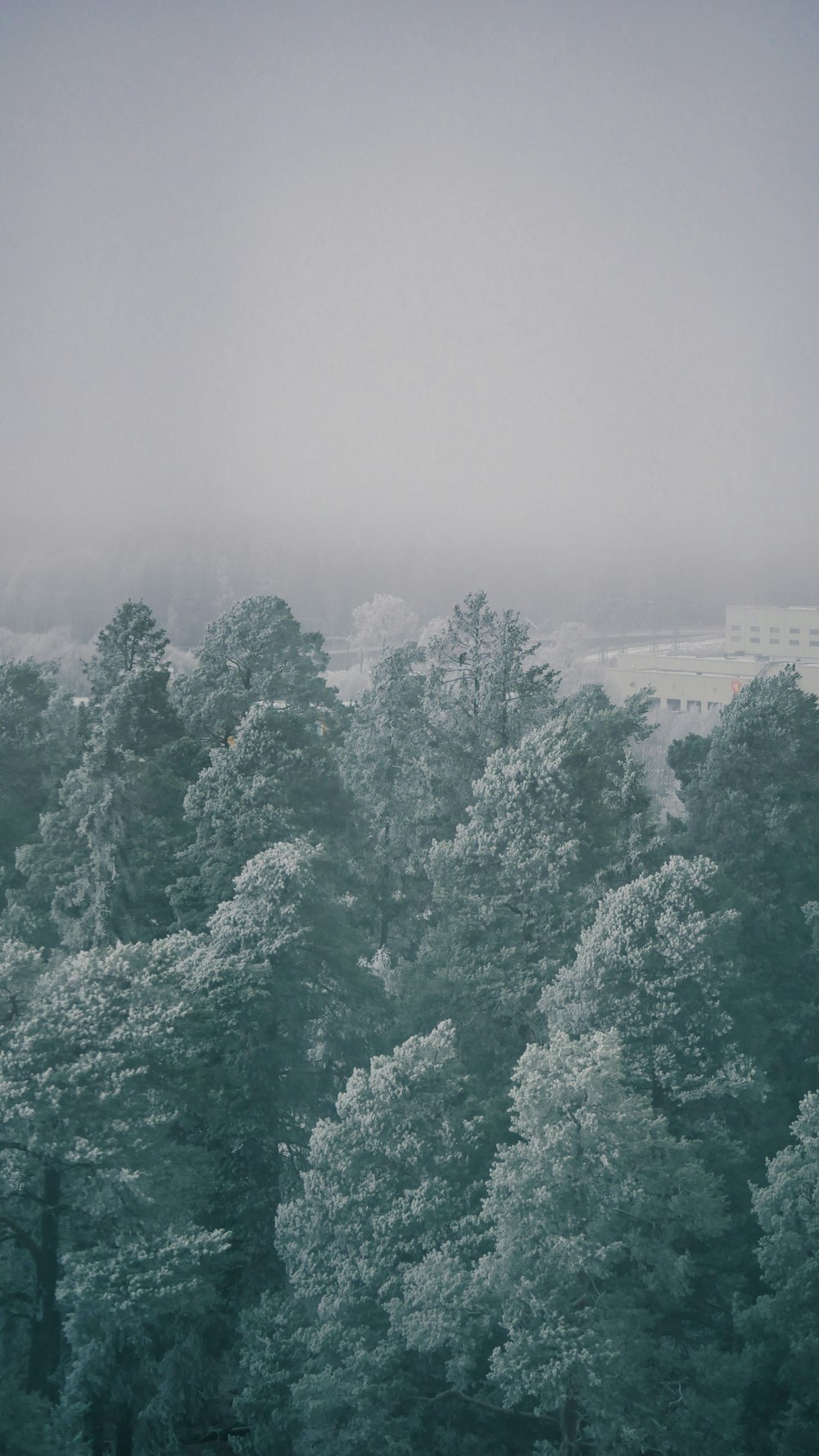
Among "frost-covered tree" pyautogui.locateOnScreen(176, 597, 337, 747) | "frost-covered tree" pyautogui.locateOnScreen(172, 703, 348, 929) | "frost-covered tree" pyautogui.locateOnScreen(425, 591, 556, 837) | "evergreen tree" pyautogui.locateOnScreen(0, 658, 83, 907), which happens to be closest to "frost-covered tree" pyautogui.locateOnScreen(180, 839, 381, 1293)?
"frost-covered tree" pyautogui.locateOnScreen(172, 703, 348, 929)

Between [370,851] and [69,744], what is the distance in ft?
35.4

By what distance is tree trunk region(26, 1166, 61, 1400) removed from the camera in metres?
21.4

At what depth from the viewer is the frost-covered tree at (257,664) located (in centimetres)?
3656

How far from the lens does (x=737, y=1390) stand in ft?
71.0

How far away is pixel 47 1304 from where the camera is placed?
2173 cm

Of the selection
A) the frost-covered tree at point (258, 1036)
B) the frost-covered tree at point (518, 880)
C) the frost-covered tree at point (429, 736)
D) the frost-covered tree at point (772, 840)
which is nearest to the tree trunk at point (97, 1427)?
the frost-covered tree at point (258, 1036)

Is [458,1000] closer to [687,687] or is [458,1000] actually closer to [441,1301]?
[441,1301]

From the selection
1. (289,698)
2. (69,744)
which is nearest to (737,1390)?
(289,698)

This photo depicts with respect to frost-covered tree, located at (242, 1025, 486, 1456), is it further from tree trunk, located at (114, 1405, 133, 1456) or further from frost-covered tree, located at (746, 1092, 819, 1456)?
frost-covered tree, located at (746, 1092, 819, 1456)

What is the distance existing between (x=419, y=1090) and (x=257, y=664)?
1794 centimetres

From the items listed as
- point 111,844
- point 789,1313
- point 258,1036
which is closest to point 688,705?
point 111,844

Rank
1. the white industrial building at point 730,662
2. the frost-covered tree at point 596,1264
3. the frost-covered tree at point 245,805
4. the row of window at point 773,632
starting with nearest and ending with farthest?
the frost-covered tree at point 596,1264, the frost-covered tree at point 245,805, the white industrial building at point 730,662, the row of window at point 773,632

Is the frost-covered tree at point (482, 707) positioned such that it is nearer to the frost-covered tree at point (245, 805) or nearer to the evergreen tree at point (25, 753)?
the frost-covered tree at point (245, 805)

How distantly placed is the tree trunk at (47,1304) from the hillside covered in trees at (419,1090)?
3.1 inches
